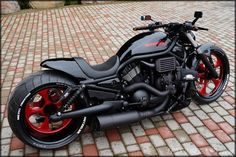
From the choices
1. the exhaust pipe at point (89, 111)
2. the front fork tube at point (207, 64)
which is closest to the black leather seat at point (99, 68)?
the exhaust pipe at point (89, 111)

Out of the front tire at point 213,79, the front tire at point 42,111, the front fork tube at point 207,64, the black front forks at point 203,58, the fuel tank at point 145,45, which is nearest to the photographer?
the front tire at point 42,111

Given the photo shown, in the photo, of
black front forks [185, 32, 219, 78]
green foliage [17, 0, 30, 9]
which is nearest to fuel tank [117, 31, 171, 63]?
black front forks [185, 32, 219, 78]

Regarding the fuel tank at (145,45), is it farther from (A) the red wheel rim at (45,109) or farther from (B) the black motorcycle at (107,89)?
(A) the red wheel rim at (45,109)

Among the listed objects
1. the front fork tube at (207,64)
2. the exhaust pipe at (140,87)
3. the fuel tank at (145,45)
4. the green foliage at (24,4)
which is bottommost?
the exhaust pipe at (140,87)

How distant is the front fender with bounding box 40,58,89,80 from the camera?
315 cm

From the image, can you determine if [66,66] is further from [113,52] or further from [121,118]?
[113,52]

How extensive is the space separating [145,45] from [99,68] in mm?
610

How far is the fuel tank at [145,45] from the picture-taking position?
11.1 feet

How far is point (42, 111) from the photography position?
3305 mm

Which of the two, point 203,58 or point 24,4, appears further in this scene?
point 24,4

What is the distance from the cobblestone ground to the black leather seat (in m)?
0.84

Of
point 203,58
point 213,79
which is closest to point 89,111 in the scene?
point 203,58

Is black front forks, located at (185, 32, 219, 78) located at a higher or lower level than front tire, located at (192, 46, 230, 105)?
higher

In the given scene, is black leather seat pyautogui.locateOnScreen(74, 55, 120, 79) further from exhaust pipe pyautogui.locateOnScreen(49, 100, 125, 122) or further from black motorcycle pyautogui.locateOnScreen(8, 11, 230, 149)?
exhaust pipe pyautogui.locateOnScreen(49, 100, 125, 122)
